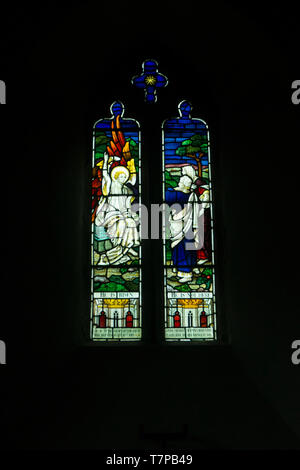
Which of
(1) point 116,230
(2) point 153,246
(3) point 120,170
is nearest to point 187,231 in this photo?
(2) point 153,246

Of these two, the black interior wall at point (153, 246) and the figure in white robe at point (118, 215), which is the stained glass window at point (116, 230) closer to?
the figure in white robe at point (118, 215)

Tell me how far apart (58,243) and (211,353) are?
1338mm

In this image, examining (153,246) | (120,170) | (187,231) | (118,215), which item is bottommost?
(153,246)

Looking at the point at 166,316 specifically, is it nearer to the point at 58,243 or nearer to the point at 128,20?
the point at 58,243

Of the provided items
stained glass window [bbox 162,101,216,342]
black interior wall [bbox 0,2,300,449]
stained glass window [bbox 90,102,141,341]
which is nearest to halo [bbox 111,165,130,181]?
stained glass window [bbox 90,102,141,341]

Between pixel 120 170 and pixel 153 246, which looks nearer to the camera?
pixel 153 246

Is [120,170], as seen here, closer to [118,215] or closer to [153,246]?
[118,215]

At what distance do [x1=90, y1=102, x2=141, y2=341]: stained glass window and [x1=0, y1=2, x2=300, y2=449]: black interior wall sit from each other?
104 mm

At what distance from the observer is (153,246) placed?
493 centimetres

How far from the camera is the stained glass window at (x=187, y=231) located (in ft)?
15.7

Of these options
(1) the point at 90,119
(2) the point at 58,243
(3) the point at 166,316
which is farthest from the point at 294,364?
(1) the point at 90,119

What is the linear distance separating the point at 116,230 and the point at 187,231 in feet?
1.83
